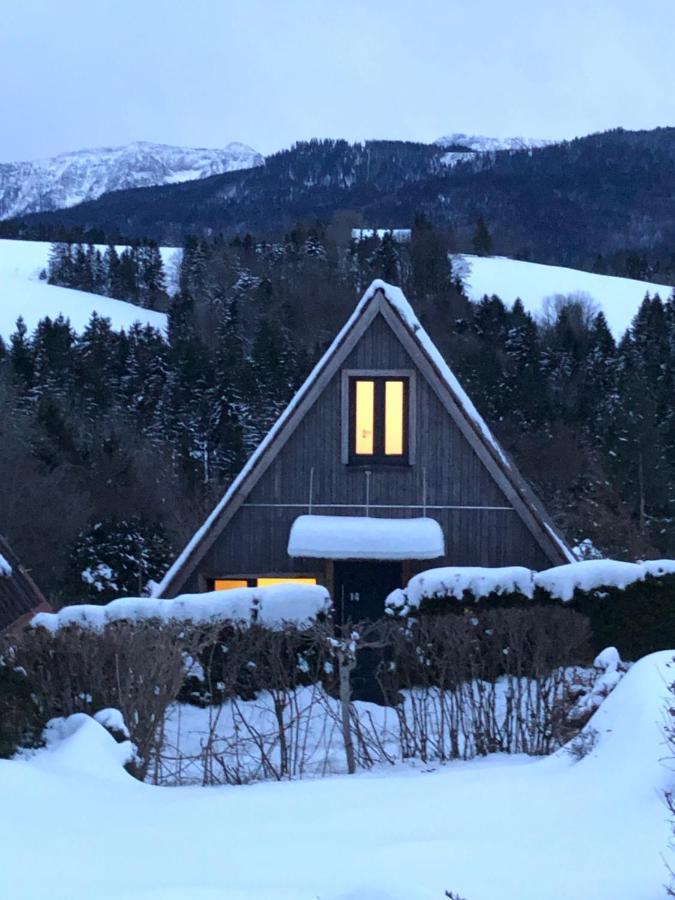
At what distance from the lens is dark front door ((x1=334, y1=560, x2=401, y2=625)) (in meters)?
16.7

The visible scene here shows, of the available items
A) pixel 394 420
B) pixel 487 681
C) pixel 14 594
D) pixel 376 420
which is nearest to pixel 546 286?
pixel 394 420

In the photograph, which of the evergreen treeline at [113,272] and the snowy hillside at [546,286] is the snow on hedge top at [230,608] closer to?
the snowy hillside at [546,286]

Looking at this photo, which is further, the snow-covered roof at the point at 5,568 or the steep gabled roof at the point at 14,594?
the snow-covered roof at the point at 5,568

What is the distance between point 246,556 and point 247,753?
7.73 m

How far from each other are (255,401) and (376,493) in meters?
49.0

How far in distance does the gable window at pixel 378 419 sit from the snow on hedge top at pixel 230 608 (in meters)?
4.68

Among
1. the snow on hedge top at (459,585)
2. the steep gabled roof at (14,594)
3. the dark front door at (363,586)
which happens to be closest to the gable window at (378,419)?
the dark front door at (363,586)

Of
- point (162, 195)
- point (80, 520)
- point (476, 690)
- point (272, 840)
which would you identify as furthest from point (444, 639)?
point (162, 195)

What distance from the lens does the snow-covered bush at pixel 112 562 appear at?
30.2 meters

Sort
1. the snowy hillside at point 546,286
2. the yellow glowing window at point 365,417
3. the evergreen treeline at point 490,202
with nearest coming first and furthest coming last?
1. the yellow glowing window at point 365,417
2. the snowy hillside at point 546,286
3. the evergreen treeline at point 490,202

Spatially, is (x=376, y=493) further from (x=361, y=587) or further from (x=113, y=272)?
(x=113, y=272)

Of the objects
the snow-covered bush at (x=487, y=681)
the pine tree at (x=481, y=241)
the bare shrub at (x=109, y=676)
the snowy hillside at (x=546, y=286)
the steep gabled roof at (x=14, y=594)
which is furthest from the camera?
the pine tree at (x=481, y=241)

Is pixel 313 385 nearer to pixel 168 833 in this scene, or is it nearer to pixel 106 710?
pixel 106 710

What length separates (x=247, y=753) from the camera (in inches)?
356
